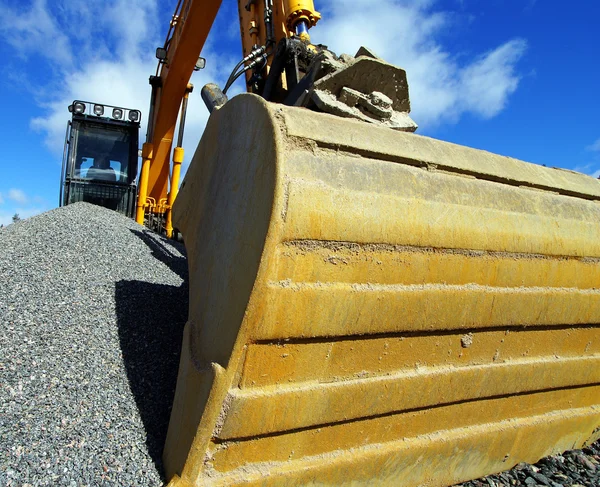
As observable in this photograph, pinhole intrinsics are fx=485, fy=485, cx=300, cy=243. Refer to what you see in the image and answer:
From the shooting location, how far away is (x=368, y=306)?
150cm

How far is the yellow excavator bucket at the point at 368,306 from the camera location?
4.61 ft

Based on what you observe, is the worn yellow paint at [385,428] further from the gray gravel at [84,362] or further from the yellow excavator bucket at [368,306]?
the gray gravel at [84,362]

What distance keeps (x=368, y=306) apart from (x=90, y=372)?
1.12m

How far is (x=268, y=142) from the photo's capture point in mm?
1456

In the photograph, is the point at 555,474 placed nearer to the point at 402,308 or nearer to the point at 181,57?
the point at 402,308

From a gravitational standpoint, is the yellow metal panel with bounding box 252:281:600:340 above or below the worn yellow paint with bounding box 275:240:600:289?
below

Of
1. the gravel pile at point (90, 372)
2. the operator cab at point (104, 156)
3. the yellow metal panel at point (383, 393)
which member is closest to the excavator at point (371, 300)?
the yellow metal panel at point (383, 393)

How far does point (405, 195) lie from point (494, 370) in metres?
0.78

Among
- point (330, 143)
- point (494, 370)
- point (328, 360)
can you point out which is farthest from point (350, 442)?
point (330, 143)

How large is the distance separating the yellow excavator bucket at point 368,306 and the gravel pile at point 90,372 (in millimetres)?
157

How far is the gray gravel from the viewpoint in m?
1.48

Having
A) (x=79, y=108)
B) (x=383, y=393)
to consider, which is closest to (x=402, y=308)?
(x=383, y=393)

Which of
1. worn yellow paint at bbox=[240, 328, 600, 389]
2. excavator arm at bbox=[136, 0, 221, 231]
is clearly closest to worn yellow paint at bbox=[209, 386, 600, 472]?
worn yellow paint at bbox=[240, 328, 600, 389]

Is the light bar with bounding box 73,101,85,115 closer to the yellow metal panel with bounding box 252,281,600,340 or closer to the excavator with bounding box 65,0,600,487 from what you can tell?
the excavator with bounding box 65,0,600,487
